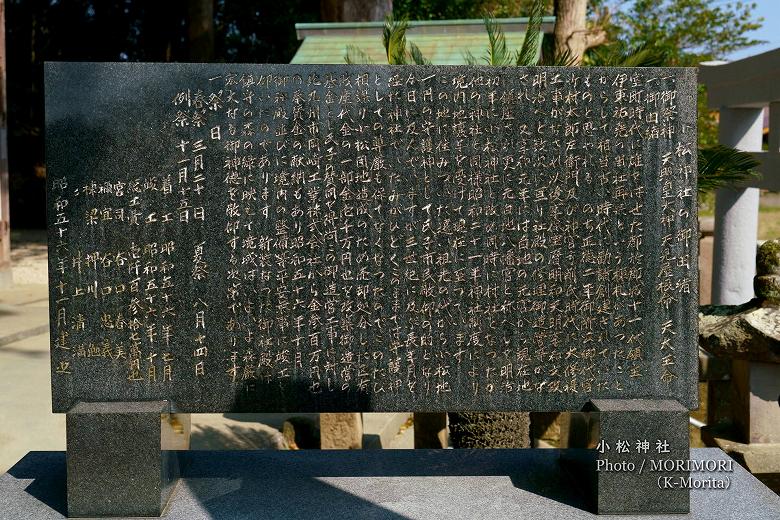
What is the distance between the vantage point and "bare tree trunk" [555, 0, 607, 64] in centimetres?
812

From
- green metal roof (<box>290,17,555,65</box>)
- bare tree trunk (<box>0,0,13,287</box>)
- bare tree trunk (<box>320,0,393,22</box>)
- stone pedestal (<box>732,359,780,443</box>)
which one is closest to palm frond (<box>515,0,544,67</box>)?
green metal roof (<box>290,17,555,65</box>)

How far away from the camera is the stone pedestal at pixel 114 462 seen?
12.0 feet

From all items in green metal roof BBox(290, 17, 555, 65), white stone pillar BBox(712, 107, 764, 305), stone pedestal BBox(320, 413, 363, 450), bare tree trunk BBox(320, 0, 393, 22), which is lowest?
stone pedestal BBox(320, 413, 363, 450)

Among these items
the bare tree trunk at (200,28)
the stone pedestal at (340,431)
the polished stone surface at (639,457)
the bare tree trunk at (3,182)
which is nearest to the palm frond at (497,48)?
the polished stone surface at (639,457)

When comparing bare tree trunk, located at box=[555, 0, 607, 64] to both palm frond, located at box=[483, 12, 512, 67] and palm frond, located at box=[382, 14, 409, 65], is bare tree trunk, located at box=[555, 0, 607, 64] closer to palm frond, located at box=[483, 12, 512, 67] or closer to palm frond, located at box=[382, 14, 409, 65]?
palm frond, located at box=[483, 12, 512, 67]

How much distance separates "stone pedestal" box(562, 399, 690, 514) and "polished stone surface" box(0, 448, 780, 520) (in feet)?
0.18

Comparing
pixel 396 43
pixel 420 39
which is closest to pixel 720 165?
pixel 396 43

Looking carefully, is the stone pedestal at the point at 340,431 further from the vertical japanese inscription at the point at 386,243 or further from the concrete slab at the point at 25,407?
the vertical japanese inscription at the point at 386,243

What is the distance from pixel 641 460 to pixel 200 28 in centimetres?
1246

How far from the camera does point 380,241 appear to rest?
384 cm

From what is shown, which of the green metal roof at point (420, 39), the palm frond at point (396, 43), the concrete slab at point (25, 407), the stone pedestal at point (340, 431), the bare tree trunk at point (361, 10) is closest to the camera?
the palm frond at point (396, 43)

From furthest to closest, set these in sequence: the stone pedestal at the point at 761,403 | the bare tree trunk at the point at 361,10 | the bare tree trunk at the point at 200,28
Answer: the bare tree trunk at the point at 200,28, the bare tree trunk at the point at 361,10, the stone pedestal at the point at 761,403

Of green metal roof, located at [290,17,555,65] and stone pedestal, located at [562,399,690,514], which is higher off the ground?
green metal roof, located at [290,17,555,65]

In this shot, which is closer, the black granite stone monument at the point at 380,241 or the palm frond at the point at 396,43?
the black granite stone monument at the point at 380,241
